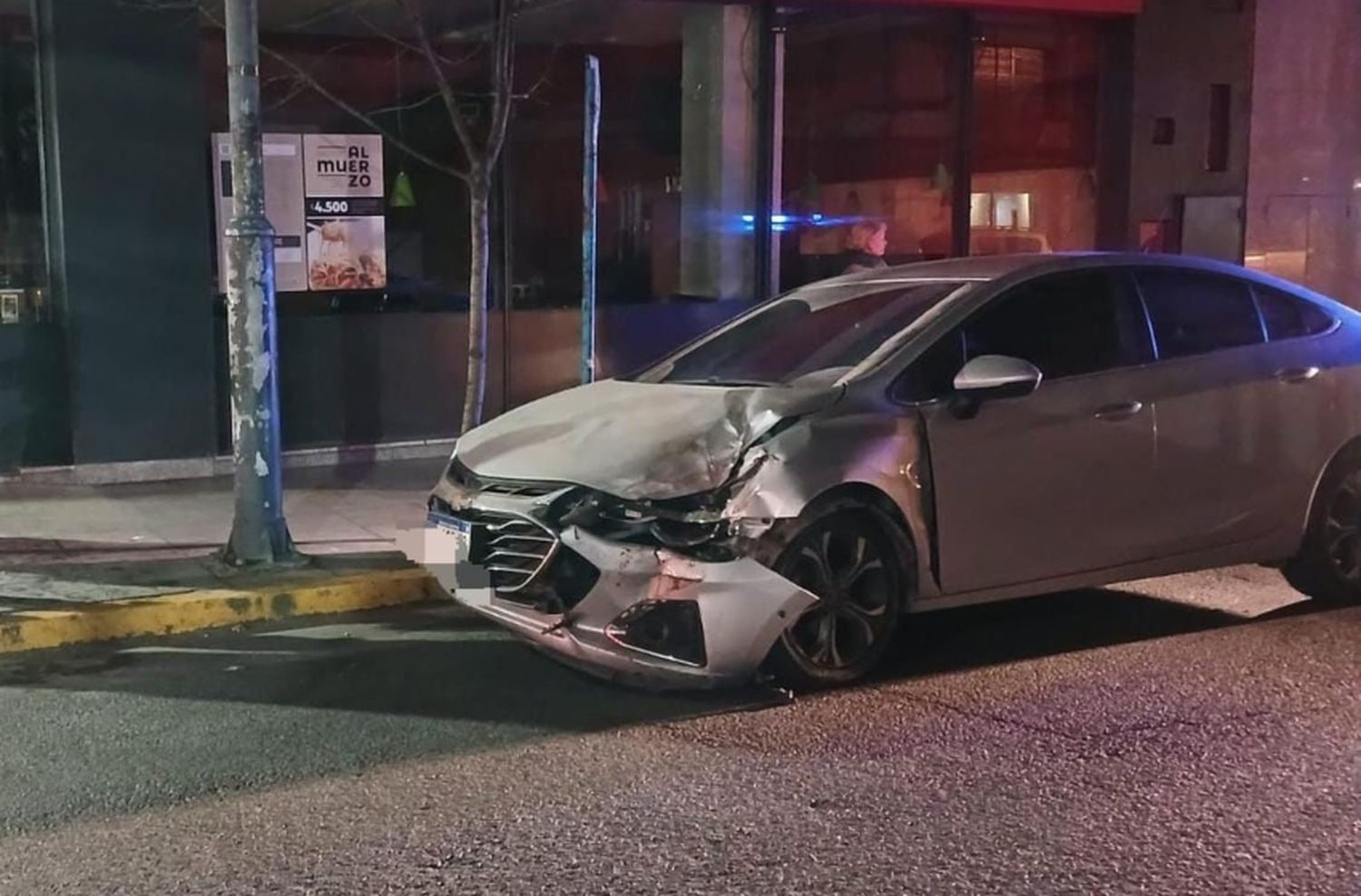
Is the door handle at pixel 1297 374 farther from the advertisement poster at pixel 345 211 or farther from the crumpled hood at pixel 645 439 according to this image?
the advertisement poster at pixel 345 211

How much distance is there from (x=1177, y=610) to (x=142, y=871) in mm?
4923

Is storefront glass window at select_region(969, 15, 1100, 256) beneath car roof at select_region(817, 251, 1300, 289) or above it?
above

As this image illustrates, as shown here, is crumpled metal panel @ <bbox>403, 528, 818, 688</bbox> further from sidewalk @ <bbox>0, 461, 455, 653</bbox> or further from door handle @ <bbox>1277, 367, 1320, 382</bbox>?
door handle @ <bbox>1277, 367, 1320, 382</bbox>

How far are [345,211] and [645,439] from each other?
5456 millimetres

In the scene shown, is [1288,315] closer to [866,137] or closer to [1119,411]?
[1119,411]

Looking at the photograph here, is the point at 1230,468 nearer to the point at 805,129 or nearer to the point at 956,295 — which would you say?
the point at 956,295

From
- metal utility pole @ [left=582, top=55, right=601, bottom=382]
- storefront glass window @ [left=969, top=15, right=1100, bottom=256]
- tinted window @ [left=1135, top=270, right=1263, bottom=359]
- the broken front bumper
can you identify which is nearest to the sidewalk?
metal utility pole @ [left=582, top=55, right=601, bottom=382]

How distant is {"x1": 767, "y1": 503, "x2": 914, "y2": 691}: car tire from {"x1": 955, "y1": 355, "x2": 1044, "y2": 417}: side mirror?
2.00 ft

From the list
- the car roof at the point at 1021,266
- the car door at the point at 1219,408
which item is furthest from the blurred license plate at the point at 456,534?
the car door at the point at 1219,408

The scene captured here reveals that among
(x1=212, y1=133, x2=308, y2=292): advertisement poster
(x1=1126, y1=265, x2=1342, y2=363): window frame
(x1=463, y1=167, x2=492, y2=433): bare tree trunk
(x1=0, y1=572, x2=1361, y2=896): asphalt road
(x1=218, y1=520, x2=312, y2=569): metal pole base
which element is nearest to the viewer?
(x1=0, y1=572, x2=1361, y2=896): asphalt road

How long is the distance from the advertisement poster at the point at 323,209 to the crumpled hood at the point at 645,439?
4446 mm

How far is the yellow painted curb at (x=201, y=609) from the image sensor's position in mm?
6734

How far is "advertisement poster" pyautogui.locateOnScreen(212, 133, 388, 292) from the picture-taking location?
10.5 meters

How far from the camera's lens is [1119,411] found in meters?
6.59
